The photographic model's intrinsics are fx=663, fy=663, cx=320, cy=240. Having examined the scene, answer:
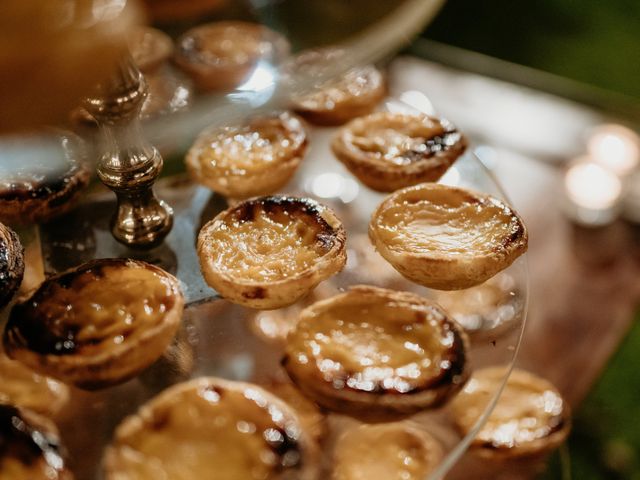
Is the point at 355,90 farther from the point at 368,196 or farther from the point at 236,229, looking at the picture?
the point at 236,229

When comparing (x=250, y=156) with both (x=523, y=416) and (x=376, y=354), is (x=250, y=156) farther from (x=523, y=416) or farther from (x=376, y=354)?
(x=523, y=416)

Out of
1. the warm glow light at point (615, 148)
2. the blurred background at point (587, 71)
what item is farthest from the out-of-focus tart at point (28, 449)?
the warm glow light at point (615, 148)

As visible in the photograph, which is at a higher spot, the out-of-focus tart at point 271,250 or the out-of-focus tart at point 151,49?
the out-of-focus tart at point 151,49

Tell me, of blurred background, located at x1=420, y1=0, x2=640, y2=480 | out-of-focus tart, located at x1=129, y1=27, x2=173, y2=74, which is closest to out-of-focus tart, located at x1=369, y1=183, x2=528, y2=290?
out-of-focus tart, located at x1=129, y1=27, x2=173, y2=74

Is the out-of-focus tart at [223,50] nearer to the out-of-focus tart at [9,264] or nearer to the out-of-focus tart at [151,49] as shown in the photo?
the out-of-focus tart at [151,49]

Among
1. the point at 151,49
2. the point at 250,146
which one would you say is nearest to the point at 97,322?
the point at 250,146
